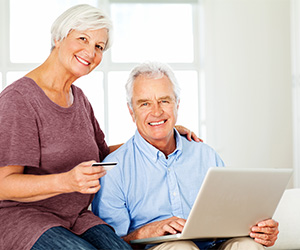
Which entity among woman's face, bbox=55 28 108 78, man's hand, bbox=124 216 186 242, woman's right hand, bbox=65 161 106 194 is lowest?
man's hand, bbox=124 216 186 242

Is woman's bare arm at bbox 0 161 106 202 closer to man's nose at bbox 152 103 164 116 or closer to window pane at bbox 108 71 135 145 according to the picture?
man's nose at bbox 152 103 164 116

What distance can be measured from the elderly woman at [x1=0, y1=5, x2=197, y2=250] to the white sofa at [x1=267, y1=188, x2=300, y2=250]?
872mm

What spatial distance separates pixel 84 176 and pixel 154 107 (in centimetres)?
61

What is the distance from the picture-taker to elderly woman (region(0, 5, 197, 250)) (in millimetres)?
1513

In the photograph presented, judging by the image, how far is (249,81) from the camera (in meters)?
5.12

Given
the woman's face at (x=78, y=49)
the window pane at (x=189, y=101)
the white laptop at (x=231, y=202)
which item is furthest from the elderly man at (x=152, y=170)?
the window pane at (x=189, y=101)

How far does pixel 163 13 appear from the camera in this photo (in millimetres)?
5215

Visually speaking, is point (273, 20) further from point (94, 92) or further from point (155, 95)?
point (155, 95)

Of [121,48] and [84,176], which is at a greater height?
[121,48]

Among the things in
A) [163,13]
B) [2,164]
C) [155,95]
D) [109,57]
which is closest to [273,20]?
[163,13]

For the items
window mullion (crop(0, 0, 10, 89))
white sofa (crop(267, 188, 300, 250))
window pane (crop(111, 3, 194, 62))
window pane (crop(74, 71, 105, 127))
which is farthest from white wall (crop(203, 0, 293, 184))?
white sofa (crop(267, 188, 300, 250))

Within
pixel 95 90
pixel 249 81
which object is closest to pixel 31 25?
pixel 95 90

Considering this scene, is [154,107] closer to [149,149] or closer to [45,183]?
[149,149]

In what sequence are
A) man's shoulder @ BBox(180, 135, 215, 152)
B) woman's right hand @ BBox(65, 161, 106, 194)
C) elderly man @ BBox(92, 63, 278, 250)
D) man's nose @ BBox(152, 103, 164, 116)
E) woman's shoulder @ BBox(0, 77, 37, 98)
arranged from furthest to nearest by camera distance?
1. man's shoulder @ BBox(180, 135, 215, 152)
2. man's nose @ BBox(152, 103, 164, 116)
3. elderly man @ BBox(92, 63, 278, 250)
4. woman's shoulder @ BBox(0, 77, 37, 98)
5. woman's right hand @ BBox(65, 161, 106, 194)
